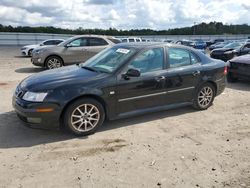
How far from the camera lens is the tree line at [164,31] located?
5603 cm

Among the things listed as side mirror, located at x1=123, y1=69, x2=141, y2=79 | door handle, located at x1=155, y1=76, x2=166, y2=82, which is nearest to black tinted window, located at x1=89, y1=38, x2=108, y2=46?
door handle, located at x1=155, y1=76, x2=166, y2=82

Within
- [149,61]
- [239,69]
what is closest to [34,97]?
[149,61]

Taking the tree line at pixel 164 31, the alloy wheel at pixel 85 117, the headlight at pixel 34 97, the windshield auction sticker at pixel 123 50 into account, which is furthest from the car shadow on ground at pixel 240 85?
the tree line at pixel 164 31

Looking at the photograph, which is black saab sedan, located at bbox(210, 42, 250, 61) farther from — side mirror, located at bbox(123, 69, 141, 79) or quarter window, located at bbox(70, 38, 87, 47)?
side mirror, located at bbox(123, 69, 141, 79)

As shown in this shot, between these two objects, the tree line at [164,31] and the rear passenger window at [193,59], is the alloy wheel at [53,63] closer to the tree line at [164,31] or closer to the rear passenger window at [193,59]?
the rear passenger window at [193,59]

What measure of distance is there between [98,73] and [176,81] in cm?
168

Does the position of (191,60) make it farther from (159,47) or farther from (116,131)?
(116,131)

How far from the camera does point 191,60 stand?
21.5 ft

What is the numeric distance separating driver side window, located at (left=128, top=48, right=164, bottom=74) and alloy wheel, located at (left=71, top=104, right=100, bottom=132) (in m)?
1.08

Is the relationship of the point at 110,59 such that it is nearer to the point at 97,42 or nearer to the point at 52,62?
the point at 52,62

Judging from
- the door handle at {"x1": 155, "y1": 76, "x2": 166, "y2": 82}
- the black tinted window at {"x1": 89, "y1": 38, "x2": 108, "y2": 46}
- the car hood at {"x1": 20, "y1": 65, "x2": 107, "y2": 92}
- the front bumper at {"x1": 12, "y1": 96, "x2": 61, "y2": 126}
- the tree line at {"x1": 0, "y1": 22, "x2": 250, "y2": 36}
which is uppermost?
the tree line at {"x1": 0, "y1": 22, "x2": 250, "y2": 36}

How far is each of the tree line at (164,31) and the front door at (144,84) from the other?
164ft

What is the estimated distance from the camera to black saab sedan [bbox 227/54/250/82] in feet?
32.1

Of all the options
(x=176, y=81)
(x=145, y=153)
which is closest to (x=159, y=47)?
(x=176, y=81)
